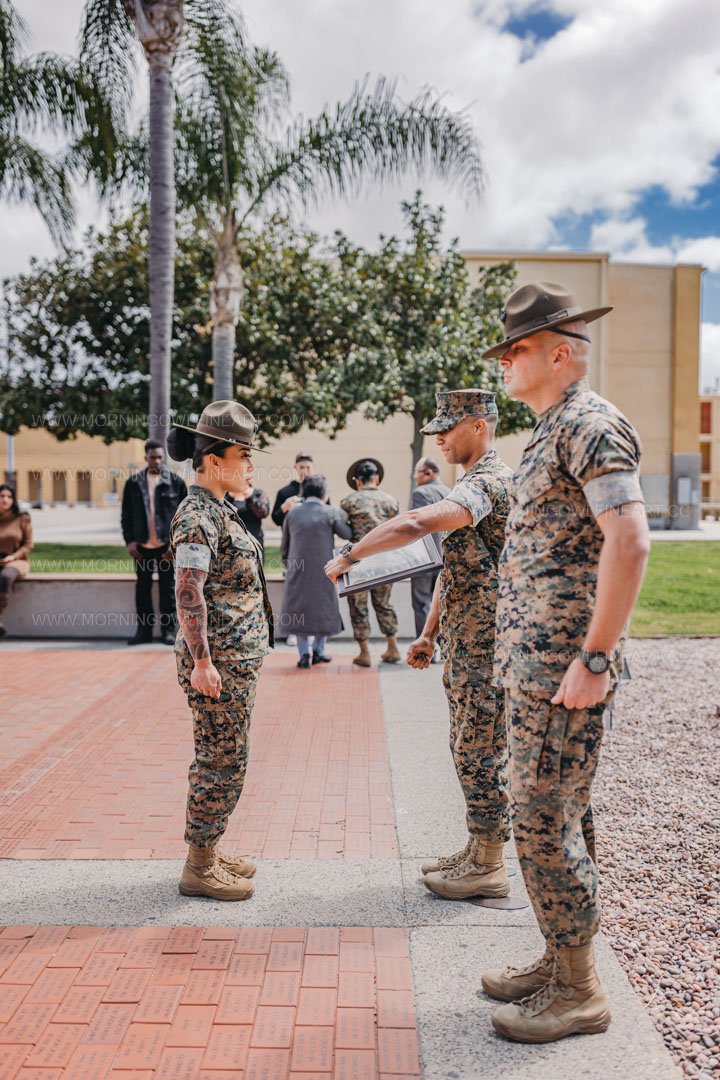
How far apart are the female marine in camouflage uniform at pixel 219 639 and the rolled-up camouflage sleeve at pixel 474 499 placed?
0.85 m

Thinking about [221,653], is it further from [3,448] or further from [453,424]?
[3,448]

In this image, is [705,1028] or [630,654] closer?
[705,1028]

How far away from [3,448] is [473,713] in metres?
70.7

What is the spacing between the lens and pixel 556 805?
2.37 m

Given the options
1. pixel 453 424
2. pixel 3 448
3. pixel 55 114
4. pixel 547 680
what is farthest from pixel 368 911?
pixel 3 448

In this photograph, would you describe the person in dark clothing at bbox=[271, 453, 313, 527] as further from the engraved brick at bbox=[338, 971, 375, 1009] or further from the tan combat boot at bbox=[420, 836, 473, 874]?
the engraved brick at bbox=[338, 971, 375, 1009]

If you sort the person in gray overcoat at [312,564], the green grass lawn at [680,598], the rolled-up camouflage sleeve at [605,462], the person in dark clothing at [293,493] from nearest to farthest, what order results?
1. the rolled-up camouflage sleeve at [605,462]
2. the person in gray overcoat at [312,564]
3. the person in dark clothing at [293,493]
4. the green grass lawn at [680,598]

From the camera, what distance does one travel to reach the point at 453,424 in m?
3.29

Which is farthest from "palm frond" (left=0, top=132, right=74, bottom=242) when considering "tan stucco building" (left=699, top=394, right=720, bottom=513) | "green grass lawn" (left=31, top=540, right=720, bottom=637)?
"tan stucco building" (left=699, top=394, right=720, bottom=513)

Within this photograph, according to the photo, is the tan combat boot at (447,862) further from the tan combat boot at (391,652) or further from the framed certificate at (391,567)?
the tan combat boot at (391,652)

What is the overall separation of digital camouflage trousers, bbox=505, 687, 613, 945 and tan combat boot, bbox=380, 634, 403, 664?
18.6 feet

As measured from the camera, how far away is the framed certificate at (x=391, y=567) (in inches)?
129

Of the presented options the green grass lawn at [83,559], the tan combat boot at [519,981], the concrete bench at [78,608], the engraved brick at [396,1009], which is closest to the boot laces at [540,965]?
the tan combat boot at [519,981]

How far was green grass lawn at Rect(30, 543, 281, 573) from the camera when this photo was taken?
46.3 ft
